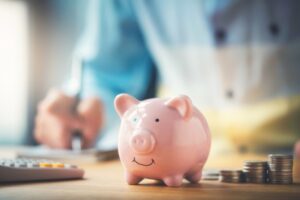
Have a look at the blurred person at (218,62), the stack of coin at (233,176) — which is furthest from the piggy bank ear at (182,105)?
the blurred person at (218,62)

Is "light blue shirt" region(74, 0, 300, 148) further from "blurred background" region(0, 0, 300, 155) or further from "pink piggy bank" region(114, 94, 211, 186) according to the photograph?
"pink piggy bank" region(114, 94, 211, 186)

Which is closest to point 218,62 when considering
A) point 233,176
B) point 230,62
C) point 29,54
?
point 230,62

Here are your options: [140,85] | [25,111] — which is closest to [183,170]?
[140,85]

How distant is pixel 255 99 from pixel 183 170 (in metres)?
0.86

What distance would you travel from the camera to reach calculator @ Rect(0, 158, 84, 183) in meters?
0.67

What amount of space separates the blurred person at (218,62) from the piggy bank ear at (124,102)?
680 millimetres

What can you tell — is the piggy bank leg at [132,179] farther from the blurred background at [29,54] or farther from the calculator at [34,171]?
the blurred background at [29,54]

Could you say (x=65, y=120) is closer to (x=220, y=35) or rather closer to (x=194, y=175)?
(x=220, y=35)

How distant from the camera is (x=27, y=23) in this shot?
1.84 m

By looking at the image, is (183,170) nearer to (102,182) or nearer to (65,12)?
(102,182)

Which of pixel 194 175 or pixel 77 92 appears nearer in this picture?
pixel 194 175

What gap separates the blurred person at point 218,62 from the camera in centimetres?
144

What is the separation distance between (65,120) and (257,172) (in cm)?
71

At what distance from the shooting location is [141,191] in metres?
0.59
